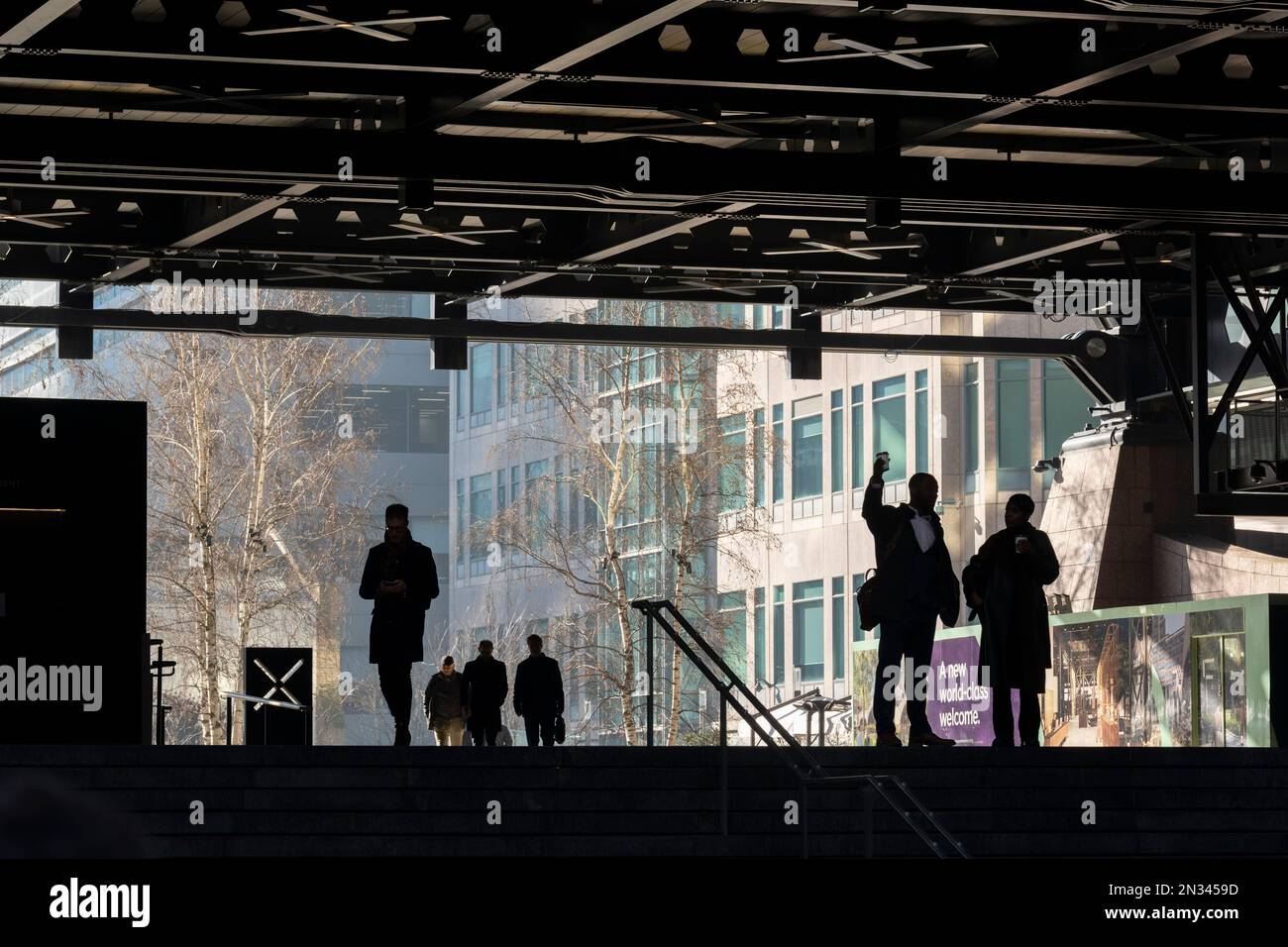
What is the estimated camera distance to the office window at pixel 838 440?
55625 millimetres

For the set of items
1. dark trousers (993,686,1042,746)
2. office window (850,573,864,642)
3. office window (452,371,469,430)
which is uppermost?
office window (452,371,469,430)

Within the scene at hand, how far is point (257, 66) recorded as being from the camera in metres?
14.9

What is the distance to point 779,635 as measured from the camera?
2267 inches

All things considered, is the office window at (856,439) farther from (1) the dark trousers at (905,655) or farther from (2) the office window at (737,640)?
(1) the dark trousers at (905,655)

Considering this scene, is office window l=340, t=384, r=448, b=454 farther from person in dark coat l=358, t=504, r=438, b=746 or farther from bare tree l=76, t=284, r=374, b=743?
person in dark coat l=358, t=504, r=438, b=746

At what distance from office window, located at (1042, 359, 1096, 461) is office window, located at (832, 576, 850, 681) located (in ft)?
26.2

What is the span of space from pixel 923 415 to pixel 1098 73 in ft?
125

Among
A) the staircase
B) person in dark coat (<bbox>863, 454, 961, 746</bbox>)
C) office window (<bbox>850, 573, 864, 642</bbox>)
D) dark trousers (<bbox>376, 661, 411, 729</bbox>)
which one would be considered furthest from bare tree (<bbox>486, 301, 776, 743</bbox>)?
the staircase

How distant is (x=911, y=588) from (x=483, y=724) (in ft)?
24.4

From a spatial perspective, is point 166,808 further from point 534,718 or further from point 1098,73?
point 534,718

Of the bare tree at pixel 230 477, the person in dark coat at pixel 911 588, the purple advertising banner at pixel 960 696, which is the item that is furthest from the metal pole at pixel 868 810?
the bare tree at pixel 230 477

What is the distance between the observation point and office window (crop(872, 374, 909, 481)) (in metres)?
53.2
